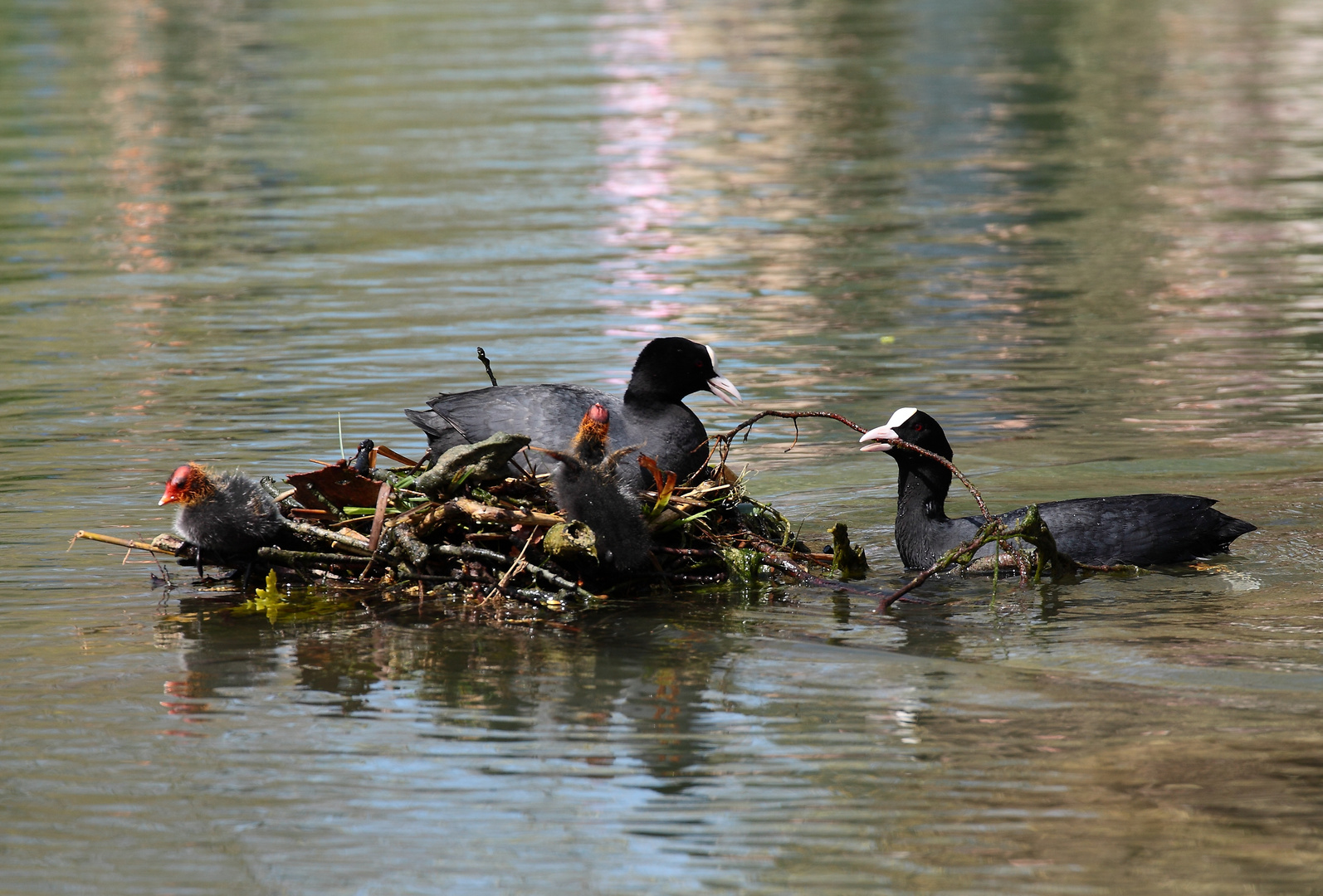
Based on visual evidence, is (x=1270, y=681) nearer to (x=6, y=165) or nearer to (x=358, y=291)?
(x=358, y=291)

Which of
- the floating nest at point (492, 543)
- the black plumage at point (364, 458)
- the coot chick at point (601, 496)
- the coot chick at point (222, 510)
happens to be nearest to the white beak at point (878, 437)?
the floating nest at point (492, 543)

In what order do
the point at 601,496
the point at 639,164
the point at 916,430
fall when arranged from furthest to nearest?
1. the point at 639,164
2. the point at 916,430
3. the point at 601,496

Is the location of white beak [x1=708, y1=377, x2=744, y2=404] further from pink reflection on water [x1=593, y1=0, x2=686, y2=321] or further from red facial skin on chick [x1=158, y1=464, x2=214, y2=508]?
pink reflection on water [x1=593, y1=0, x2=686, y2=321]

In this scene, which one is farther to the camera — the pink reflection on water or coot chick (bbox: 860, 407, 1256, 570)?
the pink reflection on water

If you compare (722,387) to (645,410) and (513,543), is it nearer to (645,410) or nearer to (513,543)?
(645,410)

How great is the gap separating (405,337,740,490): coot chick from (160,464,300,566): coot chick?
86 cm

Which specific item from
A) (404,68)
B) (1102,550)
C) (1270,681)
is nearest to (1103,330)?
(1102,550)

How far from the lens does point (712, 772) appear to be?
5.36 m

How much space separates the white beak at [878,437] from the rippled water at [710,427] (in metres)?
0.57

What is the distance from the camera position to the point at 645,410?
25.7 feet

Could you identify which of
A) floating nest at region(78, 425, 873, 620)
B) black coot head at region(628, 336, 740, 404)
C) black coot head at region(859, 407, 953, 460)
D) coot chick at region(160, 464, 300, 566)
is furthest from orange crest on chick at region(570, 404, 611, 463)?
black coot head at region(859, 407, 953, 460)

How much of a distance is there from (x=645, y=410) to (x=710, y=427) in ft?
10.1

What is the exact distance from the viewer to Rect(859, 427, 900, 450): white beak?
789cm

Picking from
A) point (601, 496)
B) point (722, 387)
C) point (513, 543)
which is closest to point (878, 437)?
point (722, 387)
